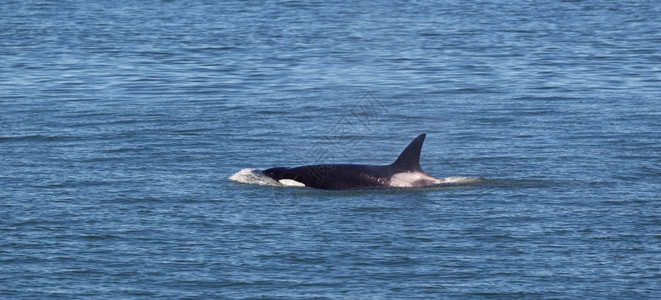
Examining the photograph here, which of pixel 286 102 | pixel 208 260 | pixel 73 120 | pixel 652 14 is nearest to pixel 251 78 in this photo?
pixel 286 102

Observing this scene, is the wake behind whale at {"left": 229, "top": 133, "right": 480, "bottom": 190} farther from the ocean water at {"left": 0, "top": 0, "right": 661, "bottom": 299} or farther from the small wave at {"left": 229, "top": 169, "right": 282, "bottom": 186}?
the ocean water at {"left": 0, "top": 0, "right": 661, "bottom": 299}

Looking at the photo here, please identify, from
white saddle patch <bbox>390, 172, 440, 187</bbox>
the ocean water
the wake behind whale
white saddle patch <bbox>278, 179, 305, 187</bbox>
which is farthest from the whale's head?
white saddle patch <bbox>390, 172, 440, 187</bbox>

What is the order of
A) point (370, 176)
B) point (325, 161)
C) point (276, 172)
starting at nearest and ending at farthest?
point (370, 176), point (276, 172), point (325, 161)

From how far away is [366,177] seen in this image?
16.6 metres

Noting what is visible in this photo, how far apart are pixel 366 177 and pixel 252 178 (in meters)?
1.89

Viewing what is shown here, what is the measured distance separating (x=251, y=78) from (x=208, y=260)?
18.7 m

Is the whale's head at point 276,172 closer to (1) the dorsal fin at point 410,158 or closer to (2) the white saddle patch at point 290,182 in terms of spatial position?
(2) the white saddle patch at point 290,182

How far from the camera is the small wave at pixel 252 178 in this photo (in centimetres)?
1681

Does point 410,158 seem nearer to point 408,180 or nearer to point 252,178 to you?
point 408,180

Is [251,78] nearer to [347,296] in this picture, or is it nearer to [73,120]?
[73,120]

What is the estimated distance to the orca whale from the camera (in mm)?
16516

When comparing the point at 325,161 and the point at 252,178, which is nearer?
the point at 252,178

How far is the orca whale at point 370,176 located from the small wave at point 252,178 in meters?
0.16

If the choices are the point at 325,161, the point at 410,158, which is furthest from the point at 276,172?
the point at 410,158
